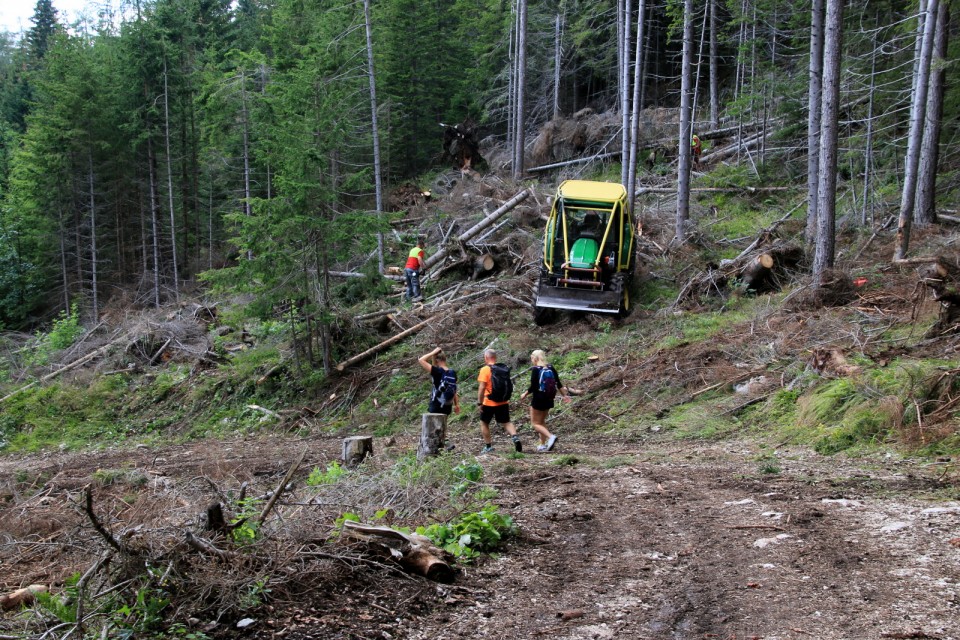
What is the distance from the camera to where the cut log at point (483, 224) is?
22109 mm

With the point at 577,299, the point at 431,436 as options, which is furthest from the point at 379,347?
the point at 431,436

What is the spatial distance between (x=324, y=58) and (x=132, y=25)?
67.4 ft

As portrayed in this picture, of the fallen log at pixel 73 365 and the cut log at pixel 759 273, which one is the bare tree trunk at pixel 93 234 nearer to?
the fallen log at pixel 73 365

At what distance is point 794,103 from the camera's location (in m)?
22.8

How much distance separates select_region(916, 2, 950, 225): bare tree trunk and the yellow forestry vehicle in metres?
7.39

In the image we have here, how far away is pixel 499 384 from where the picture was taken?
1041cm

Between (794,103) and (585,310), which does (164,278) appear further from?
(794,103)

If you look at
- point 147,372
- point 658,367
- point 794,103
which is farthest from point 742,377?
point 147,372

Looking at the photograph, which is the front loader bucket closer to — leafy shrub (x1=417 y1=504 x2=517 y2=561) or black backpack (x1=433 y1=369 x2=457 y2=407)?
black backpack (x1=433 y1=369 x2=457 y2=407)

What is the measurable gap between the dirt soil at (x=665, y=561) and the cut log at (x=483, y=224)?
545 inches

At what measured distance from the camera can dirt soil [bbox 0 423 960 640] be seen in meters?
4.25

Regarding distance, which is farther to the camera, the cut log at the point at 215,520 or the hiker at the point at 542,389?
the hiker at the point at 542,389

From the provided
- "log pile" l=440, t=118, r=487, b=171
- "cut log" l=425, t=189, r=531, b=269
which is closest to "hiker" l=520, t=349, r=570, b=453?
"cut log" l=425, t=189, r=531, b=269

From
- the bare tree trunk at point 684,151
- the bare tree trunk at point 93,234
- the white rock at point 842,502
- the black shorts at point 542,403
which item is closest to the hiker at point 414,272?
the bare tree trunk at point 684,151
